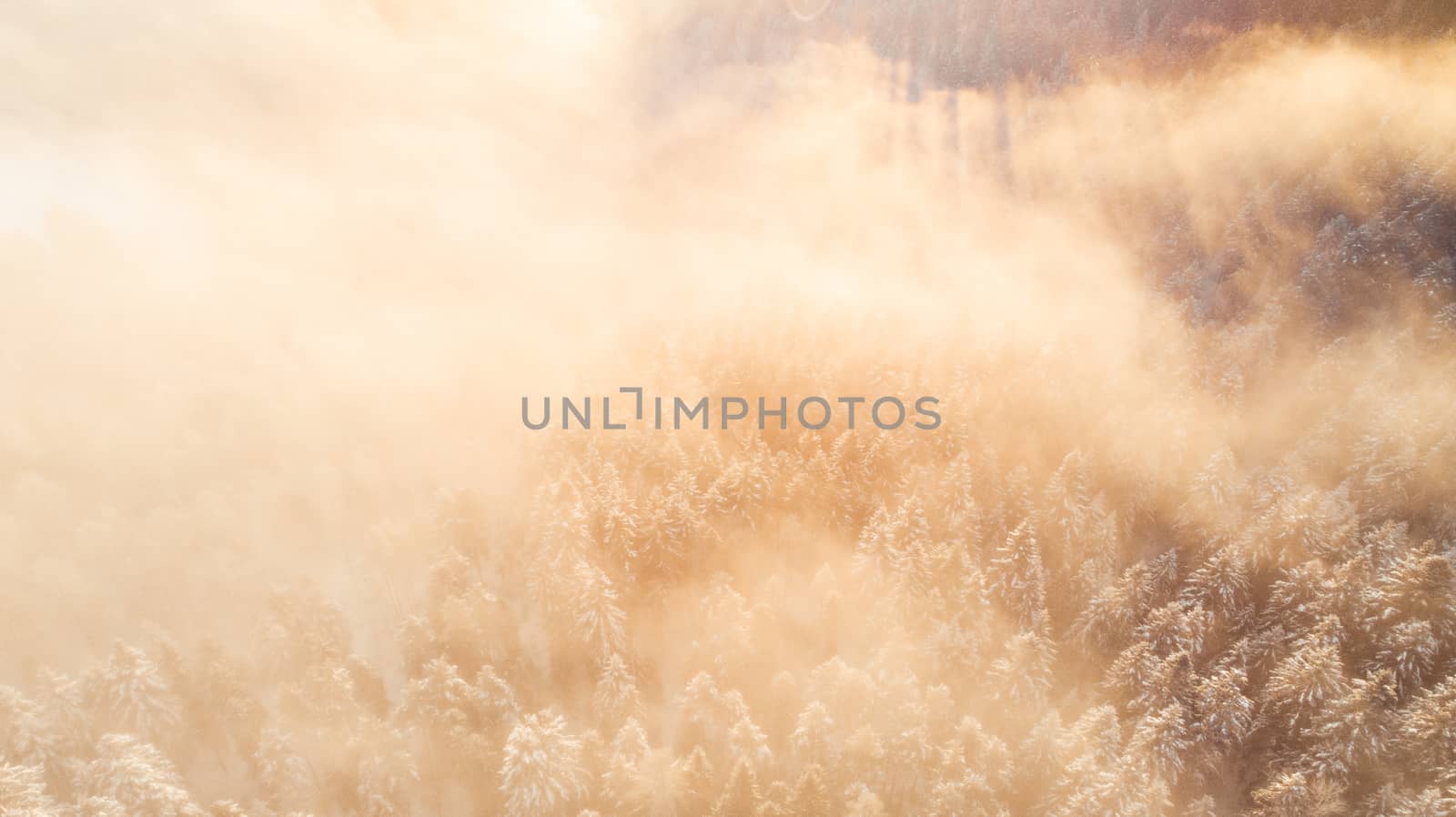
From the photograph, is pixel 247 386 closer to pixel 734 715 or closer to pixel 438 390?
pixel 438 390

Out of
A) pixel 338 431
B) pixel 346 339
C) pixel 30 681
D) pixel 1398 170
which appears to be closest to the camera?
pixel 30 681

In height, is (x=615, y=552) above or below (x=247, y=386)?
below

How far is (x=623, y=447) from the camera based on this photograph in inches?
2810

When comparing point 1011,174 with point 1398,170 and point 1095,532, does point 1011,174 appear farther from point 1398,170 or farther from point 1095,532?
point 1095,532

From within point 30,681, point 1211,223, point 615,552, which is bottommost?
point 30,681

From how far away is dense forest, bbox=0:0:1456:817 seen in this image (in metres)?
42.3

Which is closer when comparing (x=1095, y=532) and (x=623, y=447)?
(x=1095, y=532)

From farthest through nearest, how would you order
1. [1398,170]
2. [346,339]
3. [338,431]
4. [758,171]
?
[758,171] < [346,339] < [338,431] < [1398,170]

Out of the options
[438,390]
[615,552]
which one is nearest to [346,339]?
[438,390]

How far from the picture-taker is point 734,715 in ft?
153

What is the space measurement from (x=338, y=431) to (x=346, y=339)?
206 feet

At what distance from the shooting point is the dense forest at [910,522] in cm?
4231

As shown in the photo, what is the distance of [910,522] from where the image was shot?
5853cm

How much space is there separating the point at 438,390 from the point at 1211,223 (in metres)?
125
